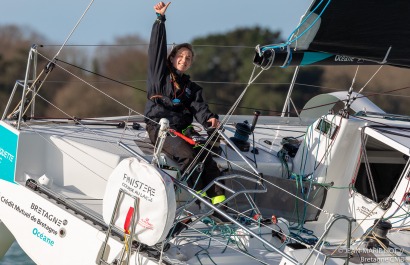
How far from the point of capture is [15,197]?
6.17 meters

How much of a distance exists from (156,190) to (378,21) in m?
1.78

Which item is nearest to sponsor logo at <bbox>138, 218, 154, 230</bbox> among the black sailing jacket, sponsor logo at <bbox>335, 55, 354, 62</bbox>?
the black sailing jacket

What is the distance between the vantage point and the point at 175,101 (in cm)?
623

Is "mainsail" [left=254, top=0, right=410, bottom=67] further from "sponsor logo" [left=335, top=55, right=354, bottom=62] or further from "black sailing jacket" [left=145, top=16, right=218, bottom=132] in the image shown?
"black sailing jacket" [left=145, top=16, right=218, bottom=132]

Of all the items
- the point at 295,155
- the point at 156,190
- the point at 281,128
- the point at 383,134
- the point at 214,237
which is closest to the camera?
the point at 156,190

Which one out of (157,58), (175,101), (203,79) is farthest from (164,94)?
(203,79)

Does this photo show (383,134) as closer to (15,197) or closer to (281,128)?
(281,128)

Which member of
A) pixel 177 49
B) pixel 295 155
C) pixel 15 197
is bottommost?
pixel 15 197

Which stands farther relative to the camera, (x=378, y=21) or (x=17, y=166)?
(x=17, y=166)

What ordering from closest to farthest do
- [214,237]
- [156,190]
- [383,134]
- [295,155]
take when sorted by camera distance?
[156,190], [214,237], [383,134], [295,155]

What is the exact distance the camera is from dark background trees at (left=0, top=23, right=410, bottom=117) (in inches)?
521

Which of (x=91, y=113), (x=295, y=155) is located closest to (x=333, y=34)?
(x=295, y=155)

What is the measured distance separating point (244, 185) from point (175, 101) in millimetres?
704

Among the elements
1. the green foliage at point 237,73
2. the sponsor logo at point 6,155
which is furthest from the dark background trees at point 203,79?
the sponsor logo at point 6,155
